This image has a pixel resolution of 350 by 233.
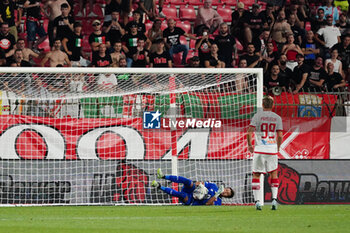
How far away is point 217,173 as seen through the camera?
47.3 ft

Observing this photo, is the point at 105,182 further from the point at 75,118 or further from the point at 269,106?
the point at 269,106

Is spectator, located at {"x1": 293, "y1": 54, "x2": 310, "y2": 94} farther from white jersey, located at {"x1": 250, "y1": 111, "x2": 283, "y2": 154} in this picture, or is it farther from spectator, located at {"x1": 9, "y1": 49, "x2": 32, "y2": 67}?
spectator, located at {"x1": 9, "y1": 49, "x2": 32, "y2": 67}

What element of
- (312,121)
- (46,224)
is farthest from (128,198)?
(46,224)

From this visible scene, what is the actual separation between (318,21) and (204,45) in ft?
13.8

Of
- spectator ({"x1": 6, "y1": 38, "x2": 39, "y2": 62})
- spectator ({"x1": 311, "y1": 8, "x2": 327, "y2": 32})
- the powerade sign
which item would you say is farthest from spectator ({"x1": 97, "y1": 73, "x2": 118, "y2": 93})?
spectator ({"x1": 311, "y1": 8, "x2": 327, "y2": 32})

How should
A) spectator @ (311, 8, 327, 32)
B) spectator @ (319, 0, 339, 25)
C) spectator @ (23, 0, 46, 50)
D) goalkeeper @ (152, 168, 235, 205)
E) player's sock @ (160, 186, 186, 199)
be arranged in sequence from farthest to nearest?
spectator @ (319, 0, 339, 25)
spectator @ (311, 8, 327, 32)
spectator @ (23, 0, 46, 50)
player's sock @ (160, 186, 186, 199)
goalkeeper @ (152, 168, 235, 205)

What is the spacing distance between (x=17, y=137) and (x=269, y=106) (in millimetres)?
5198

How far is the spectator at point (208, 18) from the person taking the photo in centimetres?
2012

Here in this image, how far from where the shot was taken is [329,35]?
20281 mm

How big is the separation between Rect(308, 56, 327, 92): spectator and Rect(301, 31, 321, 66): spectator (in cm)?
71

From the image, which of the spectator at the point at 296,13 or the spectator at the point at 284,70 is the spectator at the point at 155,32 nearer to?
the spectator at the point at 284,70

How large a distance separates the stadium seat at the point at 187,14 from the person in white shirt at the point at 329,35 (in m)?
3.57

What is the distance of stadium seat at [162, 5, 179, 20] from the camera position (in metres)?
21.1

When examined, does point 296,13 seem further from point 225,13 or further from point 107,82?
point 107,82
